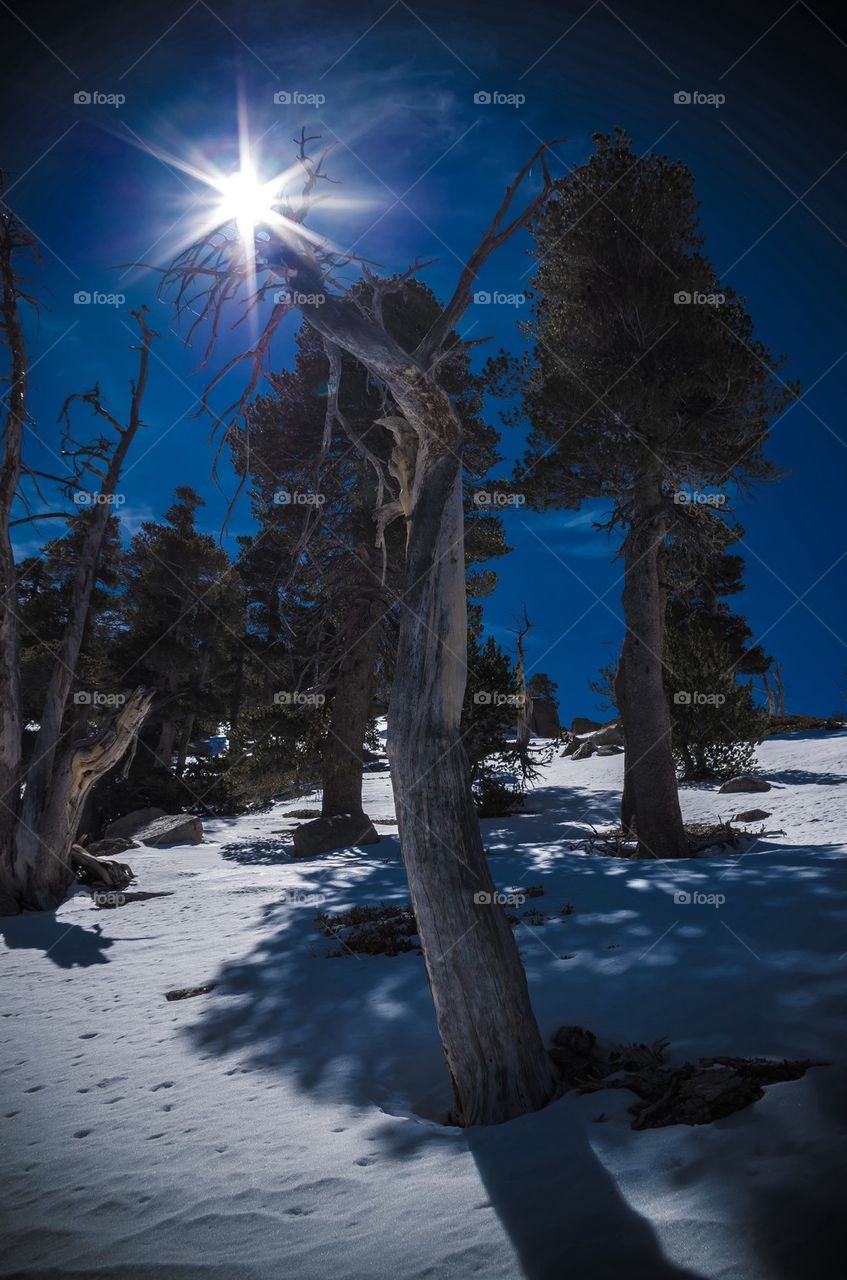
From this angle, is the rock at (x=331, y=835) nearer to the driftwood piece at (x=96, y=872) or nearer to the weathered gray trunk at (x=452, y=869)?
the driftwood piece at (x=96, y=872)

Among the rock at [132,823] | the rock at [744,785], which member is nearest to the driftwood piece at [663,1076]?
the rock at [744,785]

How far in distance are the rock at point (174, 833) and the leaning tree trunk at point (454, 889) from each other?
1356 centimetres

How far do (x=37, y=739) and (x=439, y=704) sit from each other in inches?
354

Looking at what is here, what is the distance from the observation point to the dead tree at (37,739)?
9273 millimetres

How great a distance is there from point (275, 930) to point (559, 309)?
10.5 meters

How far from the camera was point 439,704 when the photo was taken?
335 cm

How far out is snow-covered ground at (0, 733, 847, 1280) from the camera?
6.77ft

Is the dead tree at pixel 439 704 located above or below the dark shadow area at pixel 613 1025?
above

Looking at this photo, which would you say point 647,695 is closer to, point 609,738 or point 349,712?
point 349,712

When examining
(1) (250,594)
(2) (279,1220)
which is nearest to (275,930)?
(2) (279,1220)

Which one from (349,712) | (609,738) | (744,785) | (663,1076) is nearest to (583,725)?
(609,738)

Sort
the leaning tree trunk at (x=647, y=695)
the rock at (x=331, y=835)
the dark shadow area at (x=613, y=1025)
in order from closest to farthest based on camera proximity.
Result: the dark shadow area at (x=613, y=1025) < the leaning tree trunk at (x=647, y=695) < the rock at (x=331, y=835)

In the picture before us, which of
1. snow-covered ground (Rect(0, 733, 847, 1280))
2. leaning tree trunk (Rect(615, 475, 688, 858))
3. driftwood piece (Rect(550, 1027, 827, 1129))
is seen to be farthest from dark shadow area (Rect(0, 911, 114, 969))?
leaning tree trunk (Rect(615, 475, 688, 858))

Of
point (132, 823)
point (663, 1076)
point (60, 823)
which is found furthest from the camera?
point (132, 823)
